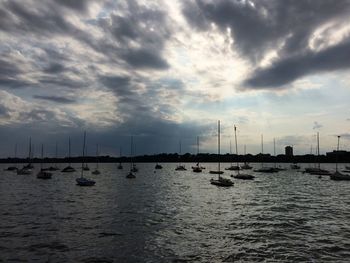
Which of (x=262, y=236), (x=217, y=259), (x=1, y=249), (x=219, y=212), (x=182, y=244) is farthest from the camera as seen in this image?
(x=219, y=212)

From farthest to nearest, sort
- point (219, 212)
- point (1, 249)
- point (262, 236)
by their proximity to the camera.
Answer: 1. point (219, 212)
2. point (262, 236)
3. point (1, 249)

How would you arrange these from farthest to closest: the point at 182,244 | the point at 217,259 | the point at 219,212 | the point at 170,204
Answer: the point at 170,204, the point at 219,212, the point at 182,244, the point at 217,259

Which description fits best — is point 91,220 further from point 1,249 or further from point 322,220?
point 322,220

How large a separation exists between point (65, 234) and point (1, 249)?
6.53m

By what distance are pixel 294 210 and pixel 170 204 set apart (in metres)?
17.6

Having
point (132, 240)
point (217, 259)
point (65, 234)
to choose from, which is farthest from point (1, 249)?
point (217, 259)

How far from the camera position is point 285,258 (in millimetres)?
25094

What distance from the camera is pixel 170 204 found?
55656 millimetres

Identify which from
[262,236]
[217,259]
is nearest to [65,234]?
[217,259]

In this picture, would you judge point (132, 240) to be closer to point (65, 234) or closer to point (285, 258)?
point (65, 234)

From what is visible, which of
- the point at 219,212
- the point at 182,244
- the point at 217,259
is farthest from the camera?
the point at 219,212

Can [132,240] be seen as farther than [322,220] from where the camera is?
No

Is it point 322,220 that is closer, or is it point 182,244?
point 182,244

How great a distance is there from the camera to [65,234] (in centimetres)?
3291
